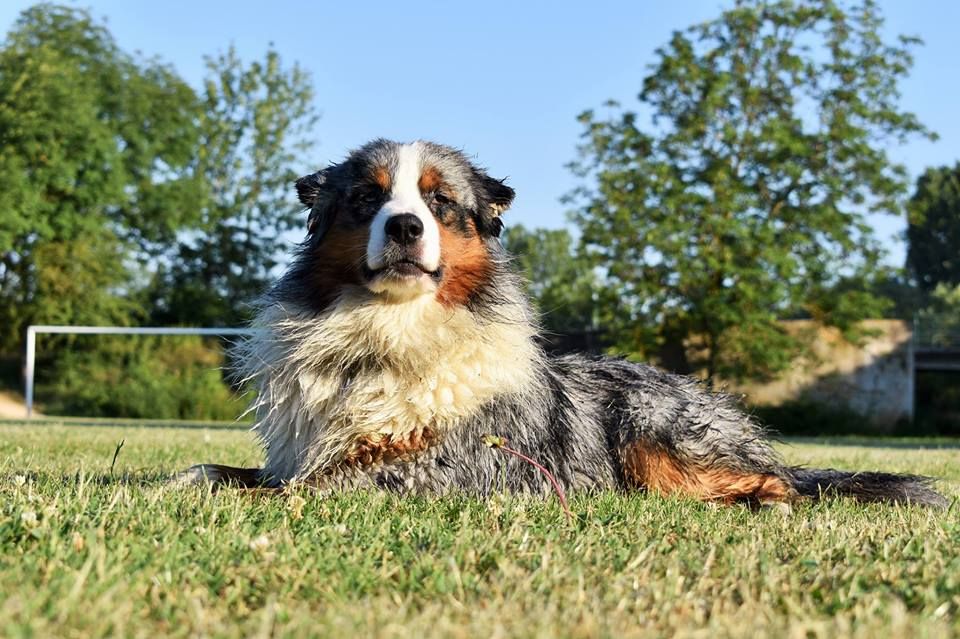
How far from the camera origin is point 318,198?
5336 millimetres

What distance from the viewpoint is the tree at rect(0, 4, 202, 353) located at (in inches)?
1496

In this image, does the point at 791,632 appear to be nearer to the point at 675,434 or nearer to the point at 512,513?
the point at 512,513

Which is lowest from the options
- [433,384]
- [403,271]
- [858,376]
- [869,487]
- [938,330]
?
[858,376]

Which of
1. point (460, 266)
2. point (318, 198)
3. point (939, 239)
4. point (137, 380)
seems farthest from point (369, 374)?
point (939, 239)

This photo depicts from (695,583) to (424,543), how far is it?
0.89 meters

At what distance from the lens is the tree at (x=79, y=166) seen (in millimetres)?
38000

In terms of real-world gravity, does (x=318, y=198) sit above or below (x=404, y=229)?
above

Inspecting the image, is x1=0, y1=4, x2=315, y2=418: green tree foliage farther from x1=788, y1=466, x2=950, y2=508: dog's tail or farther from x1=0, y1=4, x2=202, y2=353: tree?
x1=788, y1=466, x2=950, y2=508: dog's tail

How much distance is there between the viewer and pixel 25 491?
3961mm

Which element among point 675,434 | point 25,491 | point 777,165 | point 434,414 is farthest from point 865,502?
point 777,165

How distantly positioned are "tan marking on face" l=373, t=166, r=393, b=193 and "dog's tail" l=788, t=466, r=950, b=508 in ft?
9.03

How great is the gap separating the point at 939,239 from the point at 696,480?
85.3 meters

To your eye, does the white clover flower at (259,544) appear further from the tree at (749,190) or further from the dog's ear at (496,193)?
the tree at (749,190)

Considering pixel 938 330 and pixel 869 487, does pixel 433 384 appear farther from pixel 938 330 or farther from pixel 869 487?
pixel 938 330
